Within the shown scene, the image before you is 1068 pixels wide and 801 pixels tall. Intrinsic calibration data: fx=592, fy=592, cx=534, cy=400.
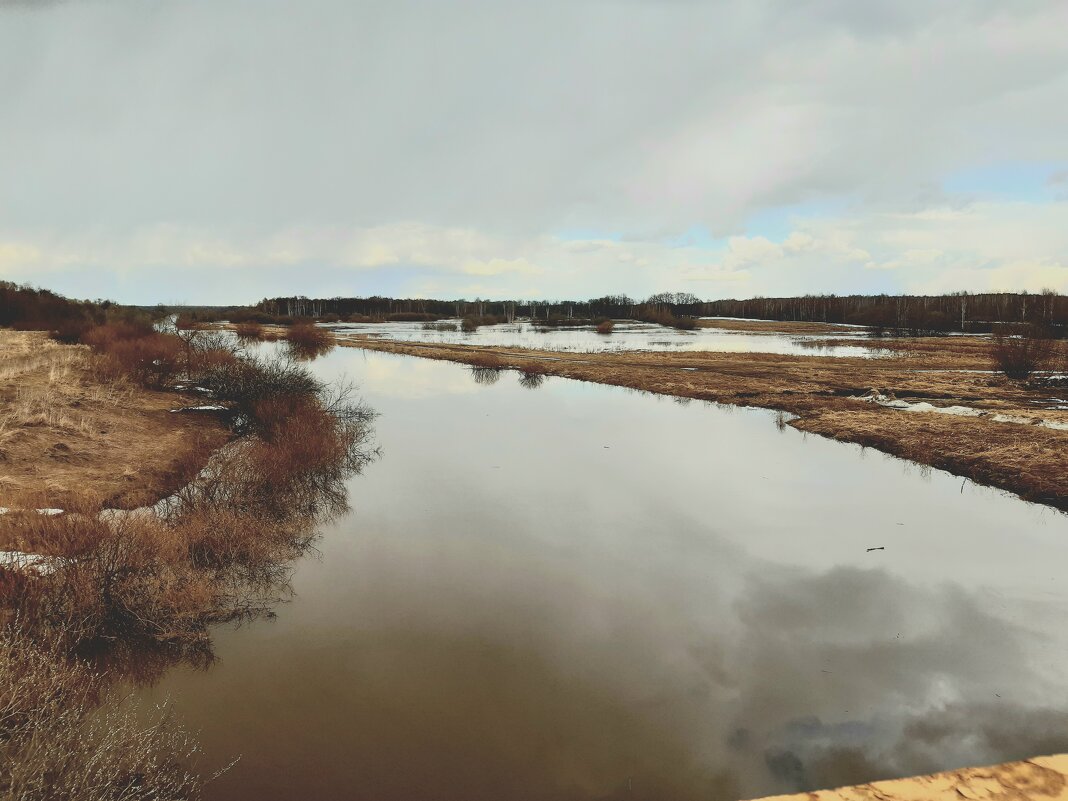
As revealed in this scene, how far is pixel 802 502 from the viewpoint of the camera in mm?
13211

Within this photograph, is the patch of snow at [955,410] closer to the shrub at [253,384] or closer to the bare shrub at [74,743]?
the shrub at [253,384]

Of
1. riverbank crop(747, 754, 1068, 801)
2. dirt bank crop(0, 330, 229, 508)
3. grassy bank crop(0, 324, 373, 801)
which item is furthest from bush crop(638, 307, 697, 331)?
riverbank crop(747, 754, 1068, 801)

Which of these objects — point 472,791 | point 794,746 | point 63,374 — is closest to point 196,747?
point 472,791

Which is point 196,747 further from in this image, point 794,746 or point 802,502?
point 802,502

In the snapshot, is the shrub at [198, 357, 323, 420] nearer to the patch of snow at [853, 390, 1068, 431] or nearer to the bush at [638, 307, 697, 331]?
the patch of snow at [853, 390, 1068, 431]

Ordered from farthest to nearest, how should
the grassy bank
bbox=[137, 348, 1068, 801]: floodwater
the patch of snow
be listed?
the patch of snow → bbox=[137, 348, 1068, 801]: floodwater → the grassy bank

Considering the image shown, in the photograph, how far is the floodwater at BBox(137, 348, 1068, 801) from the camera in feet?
18.5

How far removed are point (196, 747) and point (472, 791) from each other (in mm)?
2694

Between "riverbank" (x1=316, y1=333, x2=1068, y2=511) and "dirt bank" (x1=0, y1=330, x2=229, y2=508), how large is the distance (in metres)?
19.1

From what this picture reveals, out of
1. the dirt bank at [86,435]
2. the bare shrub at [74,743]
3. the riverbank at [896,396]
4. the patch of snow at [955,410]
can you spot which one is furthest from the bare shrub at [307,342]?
the bare shrub at [74,743]

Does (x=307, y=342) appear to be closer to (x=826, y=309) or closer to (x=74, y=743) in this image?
(x=74, y=743)

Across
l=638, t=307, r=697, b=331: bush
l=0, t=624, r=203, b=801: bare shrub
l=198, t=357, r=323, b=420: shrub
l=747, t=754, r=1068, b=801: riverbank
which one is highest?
l=638, t=307, r=697, b=331: bush

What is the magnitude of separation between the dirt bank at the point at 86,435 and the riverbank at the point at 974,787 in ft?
40.5

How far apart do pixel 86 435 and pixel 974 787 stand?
19025mm
